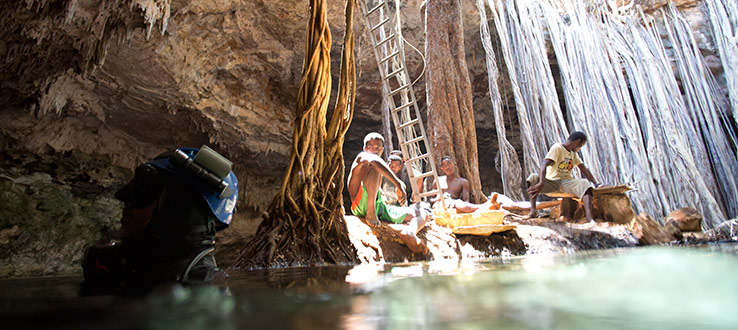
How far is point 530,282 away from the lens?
74 centimetres

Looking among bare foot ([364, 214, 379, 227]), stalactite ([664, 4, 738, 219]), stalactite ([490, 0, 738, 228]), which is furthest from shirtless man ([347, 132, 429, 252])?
stalactite ([664, 4, 738, 219])

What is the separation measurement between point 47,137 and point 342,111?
425 cm

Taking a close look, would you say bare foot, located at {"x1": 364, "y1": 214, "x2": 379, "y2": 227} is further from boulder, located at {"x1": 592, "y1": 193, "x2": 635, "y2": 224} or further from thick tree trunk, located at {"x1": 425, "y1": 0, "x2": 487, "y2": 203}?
boulder, located at {"x1": 592, "y1": 193, "x2": 635, "y2": 224}

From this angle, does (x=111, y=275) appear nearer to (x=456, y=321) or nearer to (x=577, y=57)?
(x=456, y=321)

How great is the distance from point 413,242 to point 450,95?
237 centimetres

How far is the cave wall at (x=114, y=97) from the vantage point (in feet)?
10.4

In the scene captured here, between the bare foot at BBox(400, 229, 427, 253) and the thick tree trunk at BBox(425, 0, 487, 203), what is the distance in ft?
5.83

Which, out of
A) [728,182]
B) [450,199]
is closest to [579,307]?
[450,199]

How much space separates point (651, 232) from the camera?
3291 mm

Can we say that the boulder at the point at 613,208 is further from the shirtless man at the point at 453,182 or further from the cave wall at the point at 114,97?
the cave wall at the point at 114,97

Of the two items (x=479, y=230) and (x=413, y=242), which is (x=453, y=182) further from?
(x=413, y=242)

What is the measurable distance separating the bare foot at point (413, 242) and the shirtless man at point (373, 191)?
4cm

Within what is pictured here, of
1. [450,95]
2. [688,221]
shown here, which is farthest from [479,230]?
[688,221]

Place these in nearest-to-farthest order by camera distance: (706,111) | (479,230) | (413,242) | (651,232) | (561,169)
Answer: (413,242), (479,230), (651,232), (561,169), (706,111)
